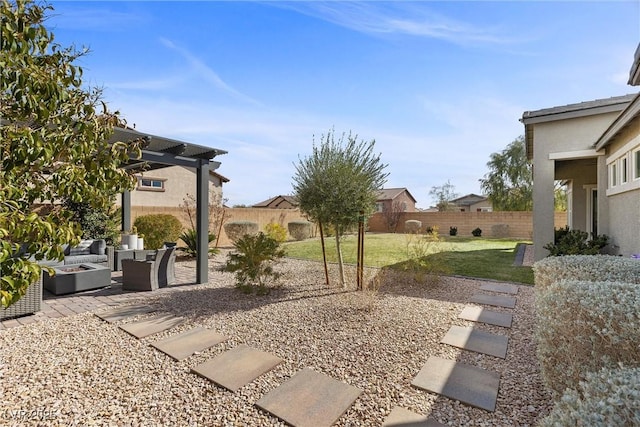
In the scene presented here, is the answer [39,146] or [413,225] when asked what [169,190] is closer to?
[413,225]

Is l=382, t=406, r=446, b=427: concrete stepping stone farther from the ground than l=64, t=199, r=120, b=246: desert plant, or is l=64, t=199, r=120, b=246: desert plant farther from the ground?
l=64, t=199, r=120, b=246: desert plant

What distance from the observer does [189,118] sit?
9.53 meters

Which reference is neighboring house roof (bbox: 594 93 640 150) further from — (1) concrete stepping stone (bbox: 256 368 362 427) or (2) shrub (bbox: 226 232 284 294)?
(2) shrub (bbox: 226 232 284 294)

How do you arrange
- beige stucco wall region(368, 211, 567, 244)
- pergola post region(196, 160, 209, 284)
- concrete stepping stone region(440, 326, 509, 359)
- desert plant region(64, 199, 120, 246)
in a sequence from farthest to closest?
1. beige stucco wall region(368, 211, 567, 244)
2. desert plant region(64, 199, 120, 246)
3. pergola post region(196, 160, 209, 284)
4. concrete stepping stone region(440, 326, 509, 359)

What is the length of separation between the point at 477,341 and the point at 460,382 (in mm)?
1213

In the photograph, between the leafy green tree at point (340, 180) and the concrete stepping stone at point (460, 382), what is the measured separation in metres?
3.47

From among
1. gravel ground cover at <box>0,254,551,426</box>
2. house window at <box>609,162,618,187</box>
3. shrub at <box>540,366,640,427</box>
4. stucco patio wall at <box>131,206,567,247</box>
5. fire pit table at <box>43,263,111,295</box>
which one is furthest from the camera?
stucco patio wall at <box>131,206,567,247</box>

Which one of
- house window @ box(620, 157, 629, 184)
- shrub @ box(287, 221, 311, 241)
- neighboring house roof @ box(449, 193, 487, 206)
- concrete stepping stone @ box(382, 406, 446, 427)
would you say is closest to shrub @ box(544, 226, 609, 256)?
house window @ box(620, 157, 629, 184)

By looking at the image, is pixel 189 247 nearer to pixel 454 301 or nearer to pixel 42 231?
pixel 454 301

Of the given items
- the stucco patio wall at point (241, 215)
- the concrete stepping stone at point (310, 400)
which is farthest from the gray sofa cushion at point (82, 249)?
the concrete stepping stone at point (310, 400)

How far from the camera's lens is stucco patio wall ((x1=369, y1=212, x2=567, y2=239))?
2139cm

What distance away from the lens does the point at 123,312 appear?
16.8 feet

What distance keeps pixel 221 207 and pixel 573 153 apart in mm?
14269

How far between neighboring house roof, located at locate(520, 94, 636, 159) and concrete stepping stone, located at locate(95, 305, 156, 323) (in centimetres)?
1076
